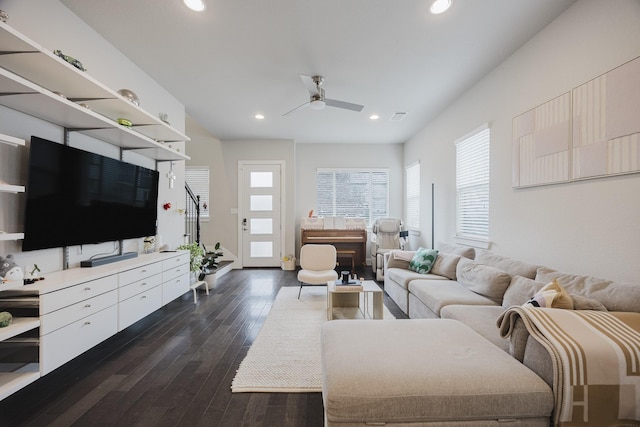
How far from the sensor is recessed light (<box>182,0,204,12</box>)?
200 centimetres

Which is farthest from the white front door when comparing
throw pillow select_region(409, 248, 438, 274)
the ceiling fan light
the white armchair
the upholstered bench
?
the upholstered bench

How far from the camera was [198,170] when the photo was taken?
19.2 ft

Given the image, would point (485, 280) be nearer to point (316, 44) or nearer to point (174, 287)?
point (316, 44)

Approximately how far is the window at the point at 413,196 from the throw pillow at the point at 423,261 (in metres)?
1.82

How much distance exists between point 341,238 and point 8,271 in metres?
4.58

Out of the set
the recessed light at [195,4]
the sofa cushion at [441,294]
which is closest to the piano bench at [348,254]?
the sofa cushion at [441,294]

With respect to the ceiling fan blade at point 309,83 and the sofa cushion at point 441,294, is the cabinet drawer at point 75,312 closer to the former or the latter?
the ceiling fan blade at point 309,83

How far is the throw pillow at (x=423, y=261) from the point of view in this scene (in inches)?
133

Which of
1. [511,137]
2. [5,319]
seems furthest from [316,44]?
[5,319]

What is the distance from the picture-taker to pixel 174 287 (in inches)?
119

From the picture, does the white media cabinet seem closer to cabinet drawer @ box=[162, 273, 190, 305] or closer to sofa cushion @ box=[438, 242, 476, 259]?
cabinet drawer @ box=[162, 273, 190, 305]

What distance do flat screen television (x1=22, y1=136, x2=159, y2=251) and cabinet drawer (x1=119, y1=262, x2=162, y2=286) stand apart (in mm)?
427

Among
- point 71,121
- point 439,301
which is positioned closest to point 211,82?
point 71,121

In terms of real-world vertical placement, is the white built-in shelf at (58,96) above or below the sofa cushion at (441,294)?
above
